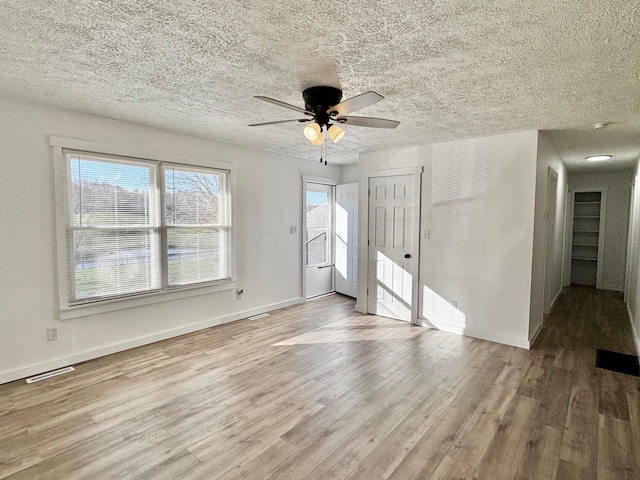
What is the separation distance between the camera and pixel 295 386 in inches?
115

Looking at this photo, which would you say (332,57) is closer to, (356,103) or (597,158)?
(356,103)

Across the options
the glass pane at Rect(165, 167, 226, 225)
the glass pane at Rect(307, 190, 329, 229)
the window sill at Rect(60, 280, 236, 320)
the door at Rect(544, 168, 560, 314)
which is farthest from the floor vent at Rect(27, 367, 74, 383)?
the door at Rect(544, 168, 560, 314)

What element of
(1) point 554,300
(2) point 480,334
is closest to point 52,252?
(2) point 480,334

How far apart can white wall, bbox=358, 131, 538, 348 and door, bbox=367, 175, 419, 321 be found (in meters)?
0.19

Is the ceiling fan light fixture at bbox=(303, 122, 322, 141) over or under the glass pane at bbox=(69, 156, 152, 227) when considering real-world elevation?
over

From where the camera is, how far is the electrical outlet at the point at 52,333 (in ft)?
10.4

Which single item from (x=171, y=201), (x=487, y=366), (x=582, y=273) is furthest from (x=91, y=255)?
(x=582, y=273)

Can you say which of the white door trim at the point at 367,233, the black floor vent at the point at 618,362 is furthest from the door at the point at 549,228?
the white door trim at the point at 367,233

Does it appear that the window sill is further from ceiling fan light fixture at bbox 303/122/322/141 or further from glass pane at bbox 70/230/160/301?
ceiling fan light fixture at bbox 303/122/322/141

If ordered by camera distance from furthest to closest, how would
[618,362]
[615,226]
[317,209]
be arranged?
1. [615,226]
2. [317,209]
3. [618,362]

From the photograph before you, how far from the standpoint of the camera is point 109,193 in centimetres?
351

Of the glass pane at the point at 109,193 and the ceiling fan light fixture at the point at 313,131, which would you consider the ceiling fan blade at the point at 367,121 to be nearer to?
the ceiling fan light fixture at the point at 313,131

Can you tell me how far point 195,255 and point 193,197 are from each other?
0.75 meters

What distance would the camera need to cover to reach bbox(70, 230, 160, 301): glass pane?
335cm
